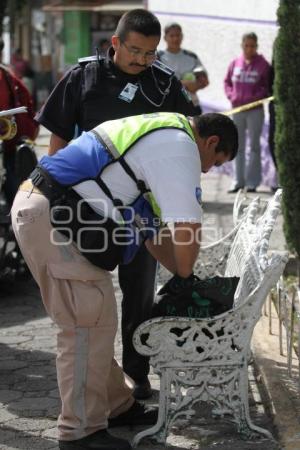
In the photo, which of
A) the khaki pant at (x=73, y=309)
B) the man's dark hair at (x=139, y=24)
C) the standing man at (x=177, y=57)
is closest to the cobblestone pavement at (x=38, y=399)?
the khaki pant at (x=73, y=309)

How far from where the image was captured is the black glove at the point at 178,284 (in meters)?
4.23

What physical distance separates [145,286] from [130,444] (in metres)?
0.84

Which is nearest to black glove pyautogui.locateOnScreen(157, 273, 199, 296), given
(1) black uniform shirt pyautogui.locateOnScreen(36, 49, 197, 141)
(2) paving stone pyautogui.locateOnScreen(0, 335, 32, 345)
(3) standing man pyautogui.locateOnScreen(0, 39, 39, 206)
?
(1) black uniform shirt pyautogui.locateOnScreen(36, 49, 197, 141)

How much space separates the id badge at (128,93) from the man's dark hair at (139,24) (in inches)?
9.5

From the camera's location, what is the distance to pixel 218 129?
412 centimetres

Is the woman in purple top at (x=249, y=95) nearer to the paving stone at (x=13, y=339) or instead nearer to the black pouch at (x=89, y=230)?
the paving stone at (x=13, y=339)

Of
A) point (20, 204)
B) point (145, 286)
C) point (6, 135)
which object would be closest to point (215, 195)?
point (6, 135)

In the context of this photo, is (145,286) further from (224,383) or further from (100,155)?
(100,155)

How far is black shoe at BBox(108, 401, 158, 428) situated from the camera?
468 centimetres

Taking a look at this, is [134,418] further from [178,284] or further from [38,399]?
[178,284]

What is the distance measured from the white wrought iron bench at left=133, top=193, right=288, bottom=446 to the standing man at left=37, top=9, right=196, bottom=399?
58 cm

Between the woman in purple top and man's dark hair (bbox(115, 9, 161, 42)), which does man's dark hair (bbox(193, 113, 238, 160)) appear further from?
the woman in purple top

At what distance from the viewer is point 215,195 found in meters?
11.6

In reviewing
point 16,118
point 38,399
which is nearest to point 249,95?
point 16,118
